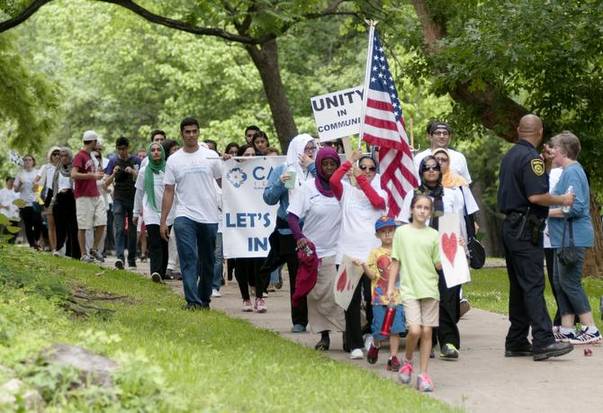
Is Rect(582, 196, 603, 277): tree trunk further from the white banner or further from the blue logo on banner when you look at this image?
the blue logo on banner

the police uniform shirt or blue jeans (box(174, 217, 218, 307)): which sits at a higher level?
the police uniform shirt

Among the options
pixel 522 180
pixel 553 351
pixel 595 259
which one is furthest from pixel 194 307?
pixel 595 259

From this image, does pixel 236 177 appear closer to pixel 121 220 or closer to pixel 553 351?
pixel 121 220

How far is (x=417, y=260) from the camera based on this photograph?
447 inches

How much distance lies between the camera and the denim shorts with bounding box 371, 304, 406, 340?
12250 mm

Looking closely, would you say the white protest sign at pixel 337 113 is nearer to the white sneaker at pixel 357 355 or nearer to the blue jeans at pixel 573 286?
the blue jeans at pixel 573 286

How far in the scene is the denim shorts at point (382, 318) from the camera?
12.2m

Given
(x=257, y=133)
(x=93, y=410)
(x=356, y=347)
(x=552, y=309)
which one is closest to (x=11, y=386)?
(x=93, y=410)

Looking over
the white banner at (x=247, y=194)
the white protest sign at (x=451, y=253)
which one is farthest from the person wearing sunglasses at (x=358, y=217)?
the white banner at (x=247, y=194)

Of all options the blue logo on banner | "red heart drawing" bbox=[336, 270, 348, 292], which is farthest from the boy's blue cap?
the blue logo on banner

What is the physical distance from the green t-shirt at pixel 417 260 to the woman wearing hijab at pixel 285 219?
3.14 m

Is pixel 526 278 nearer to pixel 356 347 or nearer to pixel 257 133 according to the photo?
pixel 356 347

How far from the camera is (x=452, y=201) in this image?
13.6 meters

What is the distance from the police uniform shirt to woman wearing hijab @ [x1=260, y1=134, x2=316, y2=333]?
215 cm
